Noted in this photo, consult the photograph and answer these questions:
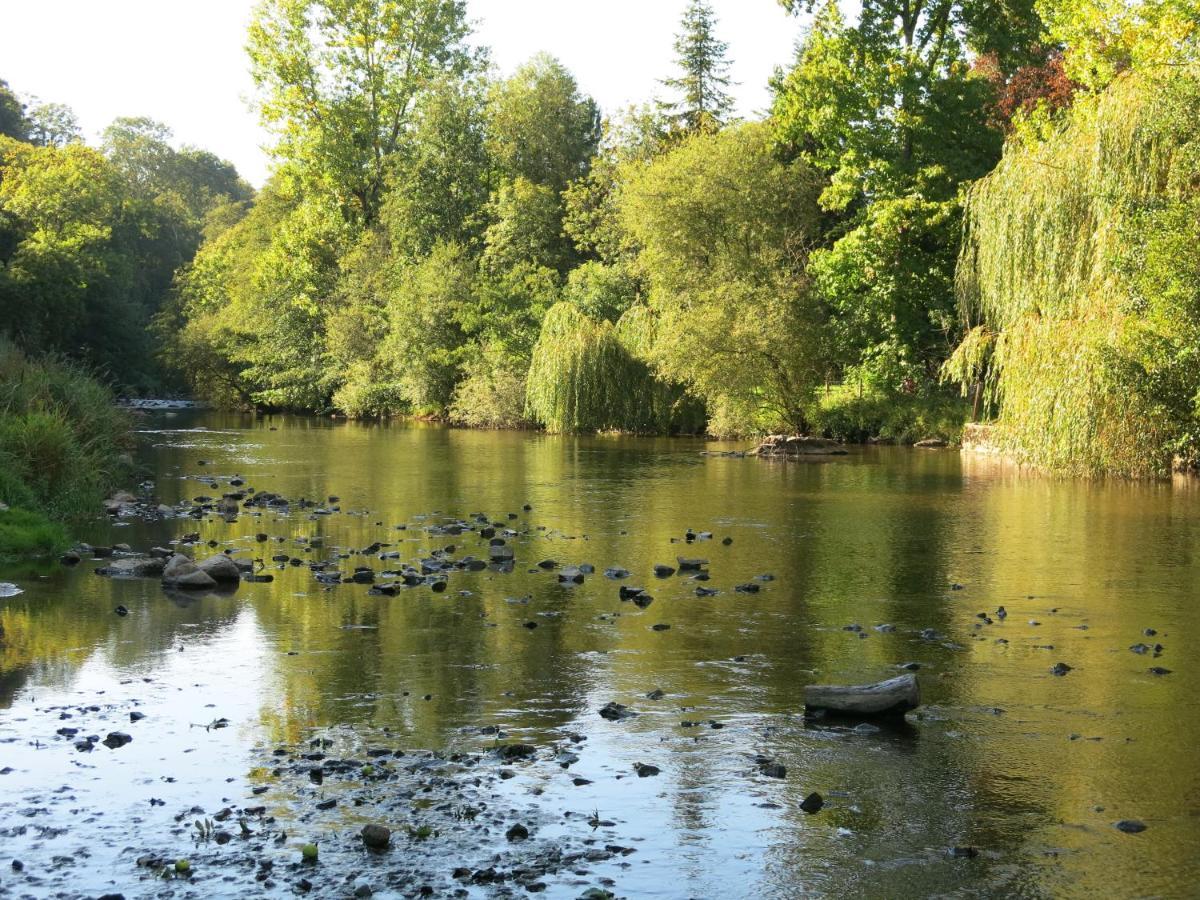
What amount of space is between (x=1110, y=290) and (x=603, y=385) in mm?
25405

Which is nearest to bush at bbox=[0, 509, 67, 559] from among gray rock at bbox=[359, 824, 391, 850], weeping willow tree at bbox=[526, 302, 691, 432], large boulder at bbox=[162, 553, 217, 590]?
large boulder at bbox=[162, 553, 217, 590]

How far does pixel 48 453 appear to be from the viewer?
68.6ft

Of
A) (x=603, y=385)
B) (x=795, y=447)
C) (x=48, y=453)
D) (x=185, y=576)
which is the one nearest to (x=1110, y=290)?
(x=795, y=447)

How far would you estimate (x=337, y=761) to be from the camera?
330 inches

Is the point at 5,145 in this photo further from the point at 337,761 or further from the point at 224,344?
the point at 337,761

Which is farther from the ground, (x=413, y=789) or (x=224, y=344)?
(x=224, y=344)

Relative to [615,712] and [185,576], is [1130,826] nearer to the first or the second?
[615,712]

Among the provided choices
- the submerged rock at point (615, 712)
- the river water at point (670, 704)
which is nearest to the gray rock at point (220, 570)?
the river water at point (670, 704)

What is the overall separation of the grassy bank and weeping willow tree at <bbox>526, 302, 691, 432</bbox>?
82.8 feet

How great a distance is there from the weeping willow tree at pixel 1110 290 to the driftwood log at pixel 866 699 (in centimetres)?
1920

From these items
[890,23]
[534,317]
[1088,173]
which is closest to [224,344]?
[534,317]

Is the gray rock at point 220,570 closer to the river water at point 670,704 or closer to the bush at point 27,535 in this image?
the river water at point 670,704

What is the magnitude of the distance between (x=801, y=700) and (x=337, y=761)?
3788mm

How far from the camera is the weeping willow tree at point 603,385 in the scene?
5156 cm
